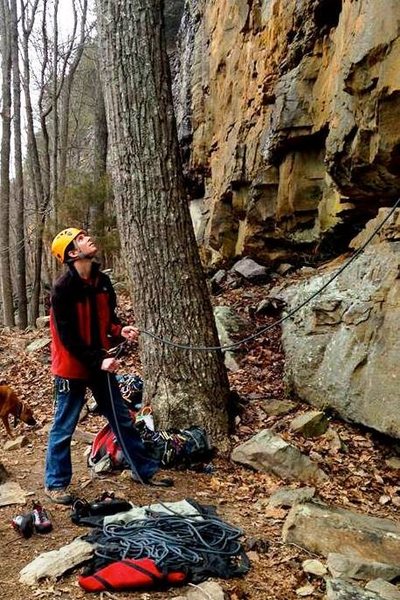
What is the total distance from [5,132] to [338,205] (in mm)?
10018

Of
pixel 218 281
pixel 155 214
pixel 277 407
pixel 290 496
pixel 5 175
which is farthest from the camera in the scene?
pixel 5 175

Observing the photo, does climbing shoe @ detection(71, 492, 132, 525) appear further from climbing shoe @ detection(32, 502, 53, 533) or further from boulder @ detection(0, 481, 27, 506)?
boulder @ detection(0, 481, 27, 506)

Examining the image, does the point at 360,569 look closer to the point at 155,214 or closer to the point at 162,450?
the point at 162,450

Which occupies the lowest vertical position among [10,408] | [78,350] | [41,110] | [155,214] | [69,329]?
[10,408]

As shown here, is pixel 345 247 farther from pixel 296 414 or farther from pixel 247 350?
pixel 296 414

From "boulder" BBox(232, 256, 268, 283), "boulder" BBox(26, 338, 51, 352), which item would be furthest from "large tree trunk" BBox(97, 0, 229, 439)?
"boulder" BBox(26, 338, 51, 352)

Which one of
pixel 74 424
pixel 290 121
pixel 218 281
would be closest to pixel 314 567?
pixel 74 424

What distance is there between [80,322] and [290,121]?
5.57 meters

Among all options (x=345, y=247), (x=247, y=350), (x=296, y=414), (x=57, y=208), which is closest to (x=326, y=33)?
(x=345, y=247)

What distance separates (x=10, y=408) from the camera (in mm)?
6051

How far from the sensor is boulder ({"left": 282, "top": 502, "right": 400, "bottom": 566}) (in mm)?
3303

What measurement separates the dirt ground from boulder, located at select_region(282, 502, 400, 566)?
0.09 m

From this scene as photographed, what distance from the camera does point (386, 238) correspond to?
19.1 feet

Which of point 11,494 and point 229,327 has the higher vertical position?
point 229,327
